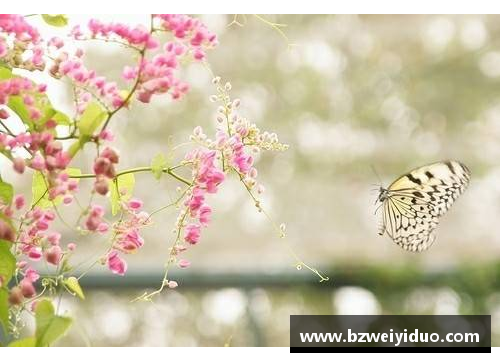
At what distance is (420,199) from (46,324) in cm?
116

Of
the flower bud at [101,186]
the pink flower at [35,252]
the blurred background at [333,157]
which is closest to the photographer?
the flower bud at [101,186]

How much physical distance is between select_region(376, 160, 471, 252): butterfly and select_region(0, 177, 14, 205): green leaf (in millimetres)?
873

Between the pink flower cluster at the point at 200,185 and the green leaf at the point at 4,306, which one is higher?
the pink flower cluster at the point at 200,185

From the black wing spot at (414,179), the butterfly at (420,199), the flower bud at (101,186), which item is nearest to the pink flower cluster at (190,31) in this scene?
the flower bud at (101,186)

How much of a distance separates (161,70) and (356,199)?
4.76m

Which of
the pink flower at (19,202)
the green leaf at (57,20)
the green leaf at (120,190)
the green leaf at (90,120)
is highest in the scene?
the green leaf at (57,20)

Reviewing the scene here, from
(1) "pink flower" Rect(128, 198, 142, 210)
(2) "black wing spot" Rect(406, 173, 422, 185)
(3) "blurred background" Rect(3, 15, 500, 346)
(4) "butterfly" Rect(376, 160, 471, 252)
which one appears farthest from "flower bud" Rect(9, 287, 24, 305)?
(3) "blurred background" Rect(3, 15, 500, 346)

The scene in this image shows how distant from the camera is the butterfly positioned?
4.90 ft

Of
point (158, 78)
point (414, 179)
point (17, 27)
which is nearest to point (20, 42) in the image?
point (17, 27)

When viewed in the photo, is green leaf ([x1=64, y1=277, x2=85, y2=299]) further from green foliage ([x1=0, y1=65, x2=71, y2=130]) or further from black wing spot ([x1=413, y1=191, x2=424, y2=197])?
black wing spot ([x1=413, y1=191, x2=424, y2=197])

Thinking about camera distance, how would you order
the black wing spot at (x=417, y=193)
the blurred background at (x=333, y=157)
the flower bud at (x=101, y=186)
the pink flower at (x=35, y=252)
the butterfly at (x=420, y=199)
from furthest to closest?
the blurred background at (x=333, y=157) < the black wing spot at (x=417, y=193) < the butterfly at (x=420, y=199) < the pink flower at (x=35, y=252) < the flower bud at (x=101, y=186)

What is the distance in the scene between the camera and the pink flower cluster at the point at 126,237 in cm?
64

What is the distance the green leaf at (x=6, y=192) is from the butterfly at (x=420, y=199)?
0.87 meters

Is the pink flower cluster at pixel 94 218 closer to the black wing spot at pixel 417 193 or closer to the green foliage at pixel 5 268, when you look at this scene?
the green foliage at pixel 5 268
